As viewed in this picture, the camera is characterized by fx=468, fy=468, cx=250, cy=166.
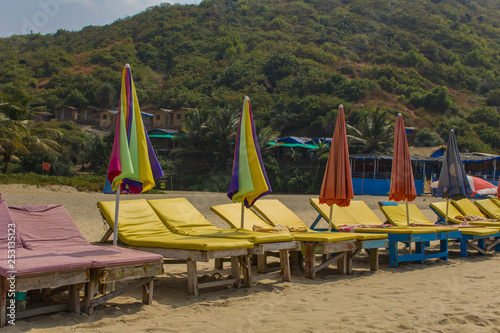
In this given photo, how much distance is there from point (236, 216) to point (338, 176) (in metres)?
1.68

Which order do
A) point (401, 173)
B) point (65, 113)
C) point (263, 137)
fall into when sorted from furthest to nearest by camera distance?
1. point (65, 113)
2. point (263, 137)
3. point (401, 173)

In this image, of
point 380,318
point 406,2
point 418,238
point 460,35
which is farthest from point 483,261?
point 406,2

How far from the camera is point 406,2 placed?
337 ft

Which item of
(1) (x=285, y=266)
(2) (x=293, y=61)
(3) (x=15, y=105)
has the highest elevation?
(2) (x=293, y=61)

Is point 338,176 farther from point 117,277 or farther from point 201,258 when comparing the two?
point 117,277

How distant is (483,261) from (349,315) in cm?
510

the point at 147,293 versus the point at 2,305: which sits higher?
the point at 2,305

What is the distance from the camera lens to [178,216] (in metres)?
6.56

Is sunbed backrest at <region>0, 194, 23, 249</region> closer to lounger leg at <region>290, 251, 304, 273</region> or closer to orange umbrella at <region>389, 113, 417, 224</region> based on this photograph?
lounger leg at <region>290, 251, 304, 273</region>

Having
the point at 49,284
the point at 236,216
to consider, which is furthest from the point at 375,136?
the point at 49,284

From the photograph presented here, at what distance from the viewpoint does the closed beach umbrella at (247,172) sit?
6.22 meters

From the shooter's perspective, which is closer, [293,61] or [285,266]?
[285,266]

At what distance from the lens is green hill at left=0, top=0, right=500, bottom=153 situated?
51.4 m

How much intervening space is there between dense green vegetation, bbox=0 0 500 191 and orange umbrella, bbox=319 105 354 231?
1775 centimetres
